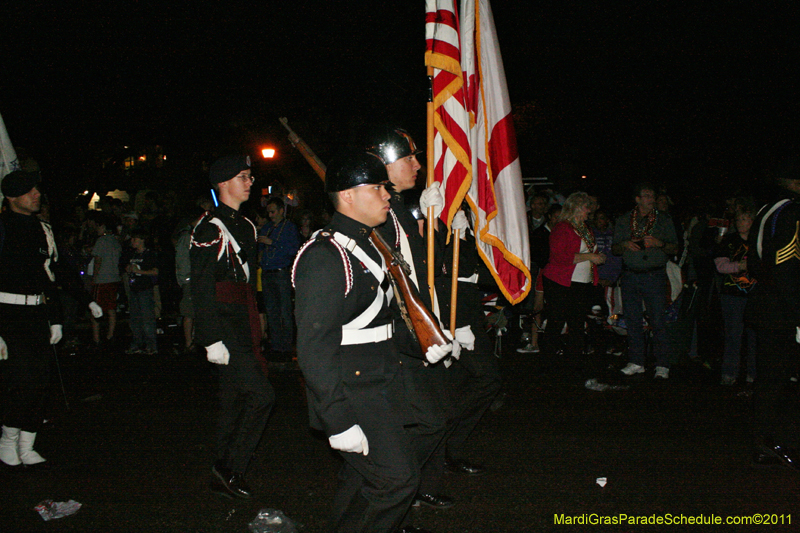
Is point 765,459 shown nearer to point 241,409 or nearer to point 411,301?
point 411,301

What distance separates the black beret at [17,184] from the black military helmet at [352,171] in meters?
3.17

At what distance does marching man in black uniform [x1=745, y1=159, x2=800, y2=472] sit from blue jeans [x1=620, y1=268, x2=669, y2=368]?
9.67ft

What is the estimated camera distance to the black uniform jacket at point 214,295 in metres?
4.28

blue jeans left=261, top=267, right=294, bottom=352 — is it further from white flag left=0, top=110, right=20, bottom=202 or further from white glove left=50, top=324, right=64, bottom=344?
white glove left=50, top=324, right=64, bottom=344

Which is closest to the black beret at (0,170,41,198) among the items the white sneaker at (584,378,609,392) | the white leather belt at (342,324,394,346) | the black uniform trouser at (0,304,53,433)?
the black uniform trouser at (0,304,53,433)

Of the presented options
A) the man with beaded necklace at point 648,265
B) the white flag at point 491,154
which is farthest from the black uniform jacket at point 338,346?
the man with beaded necklace at point 648,265

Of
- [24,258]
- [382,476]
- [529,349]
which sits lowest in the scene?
[529,349]

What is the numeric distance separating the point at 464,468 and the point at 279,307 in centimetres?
532

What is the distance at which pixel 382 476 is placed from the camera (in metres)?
2.88

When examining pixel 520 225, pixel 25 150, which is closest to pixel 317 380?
pixel 520 225

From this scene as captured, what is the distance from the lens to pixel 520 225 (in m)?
5.11

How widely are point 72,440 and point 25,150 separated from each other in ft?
38.6

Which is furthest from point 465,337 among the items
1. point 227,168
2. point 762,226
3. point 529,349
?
point 529,349

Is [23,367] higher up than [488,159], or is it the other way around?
[488,159]
